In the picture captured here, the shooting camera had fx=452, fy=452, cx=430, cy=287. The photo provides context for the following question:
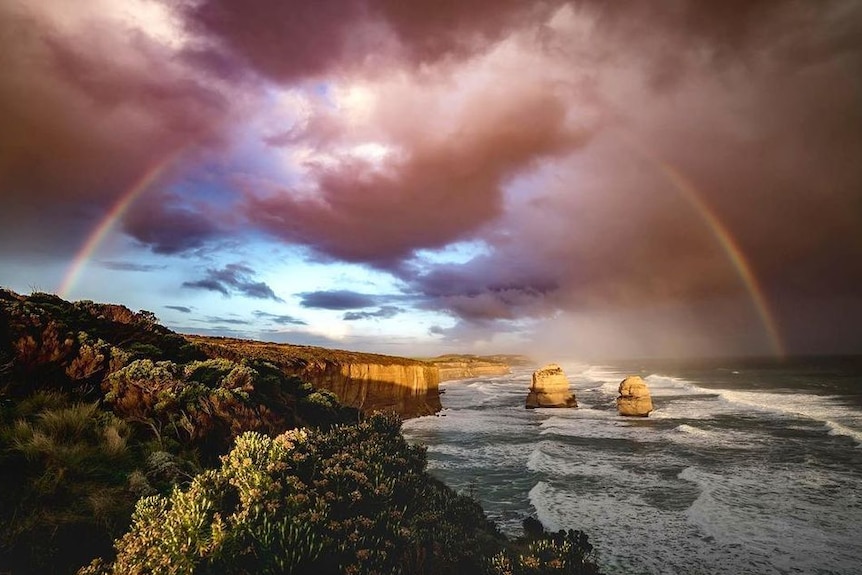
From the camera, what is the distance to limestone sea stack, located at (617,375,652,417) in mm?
47500

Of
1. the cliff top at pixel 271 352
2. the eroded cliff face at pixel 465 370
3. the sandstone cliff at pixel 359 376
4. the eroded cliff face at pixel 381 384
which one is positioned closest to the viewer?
the cliff top at pixel 271 352

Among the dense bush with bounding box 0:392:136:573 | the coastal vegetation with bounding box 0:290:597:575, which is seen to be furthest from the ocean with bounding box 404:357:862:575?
the dense bush with bounding box 0:392:136:573

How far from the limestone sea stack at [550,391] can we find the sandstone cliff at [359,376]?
1264 centimetres

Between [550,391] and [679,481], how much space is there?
33.9 m

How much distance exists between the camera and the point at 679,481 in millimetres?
23781

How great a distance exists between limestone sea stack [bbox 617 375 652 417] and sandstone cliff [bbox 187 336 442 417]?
865 inches

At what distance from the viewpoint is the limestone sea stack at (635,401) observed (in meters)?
47.5

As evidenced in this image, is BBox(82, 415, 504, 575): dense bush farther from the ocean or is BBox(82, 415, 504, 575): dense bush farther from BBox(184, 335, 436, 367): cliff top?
BBox(184, 335, 436, 367): cliff top

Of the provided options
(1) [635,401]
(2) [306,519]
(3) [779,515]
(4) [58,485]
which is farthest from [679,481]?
(4) [58,485]

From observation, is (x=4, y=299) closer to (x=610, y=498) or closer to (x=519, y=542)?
(x=519, y=542)

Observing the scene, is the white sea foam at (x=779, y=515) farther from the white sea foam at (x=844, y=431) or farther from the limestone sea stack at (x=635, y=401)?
the limestone sea stack at (x=635, y=401)

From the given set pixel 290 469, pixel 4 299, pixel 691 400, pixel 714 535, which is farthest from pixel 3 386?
pixel 691 400

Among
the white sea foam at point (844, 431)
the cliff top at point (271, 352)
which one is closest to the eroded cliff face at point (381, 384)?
the cliff top at point (271, 352)

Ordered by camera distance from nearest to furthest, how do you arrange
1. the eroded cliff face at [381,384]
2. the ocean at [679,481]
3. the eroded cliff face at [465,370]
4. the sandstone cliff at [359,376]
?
the ocean at [679,481] < the sandstone cliff at [359,376] < the eroded cliff face at [381,384] < the eroded cliff face at [465,370]
